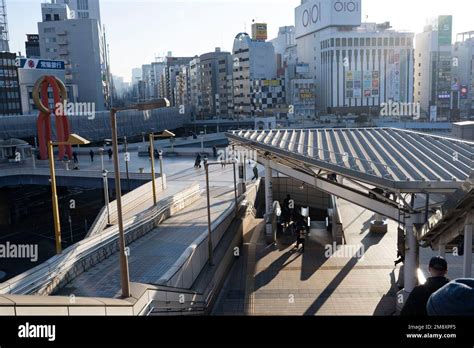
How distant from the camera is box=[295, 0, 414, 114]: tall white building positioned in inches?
2911

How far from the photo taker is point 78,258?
31.2ft

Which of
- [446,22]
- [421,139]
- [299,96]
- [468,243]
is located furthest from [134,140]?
[446,22]

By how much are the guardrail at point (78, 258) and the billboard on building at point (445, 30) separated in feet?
229

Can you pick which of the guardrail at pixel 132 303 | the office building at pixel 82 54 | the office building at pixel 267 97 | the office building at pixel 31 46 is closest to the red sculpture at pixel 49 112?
the guardrail at pixel 132 303

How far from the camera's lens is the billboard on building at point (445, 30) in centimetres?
7181

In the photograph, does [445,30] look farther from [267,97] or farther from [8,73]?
[8,73]

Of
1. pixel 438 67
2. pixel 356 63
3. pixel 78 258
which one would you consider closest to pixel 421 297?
pixel 78 258

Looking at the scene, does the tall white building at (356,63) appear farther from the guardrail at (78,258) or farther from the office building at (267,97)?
the guardrail at (78,258)

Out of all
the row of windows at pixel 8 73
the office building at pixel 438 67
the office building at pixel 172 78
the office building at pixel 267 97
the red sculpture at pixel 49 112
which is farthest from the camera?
the office building at pixel 172 78

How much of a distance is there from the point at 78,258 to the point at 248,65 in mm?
61202

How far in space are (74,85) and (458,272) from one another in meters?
54.4

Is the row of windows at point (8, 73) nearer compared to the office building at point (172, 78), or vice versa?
the row of windows at point (8, 73)

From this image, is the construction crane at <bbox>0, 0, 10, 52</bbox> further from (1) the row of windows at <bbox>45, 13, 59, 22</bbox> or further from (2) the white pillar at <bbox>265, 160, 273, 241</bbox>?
(2) the white pillar at <bbox>265, 160, 273, 241</bbox>

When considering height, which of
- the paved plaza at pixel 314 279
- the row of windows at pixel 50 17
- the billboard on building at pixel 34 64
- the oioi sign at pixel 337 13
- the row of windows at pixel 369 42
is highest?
the oioi sign at pixel 337 13
